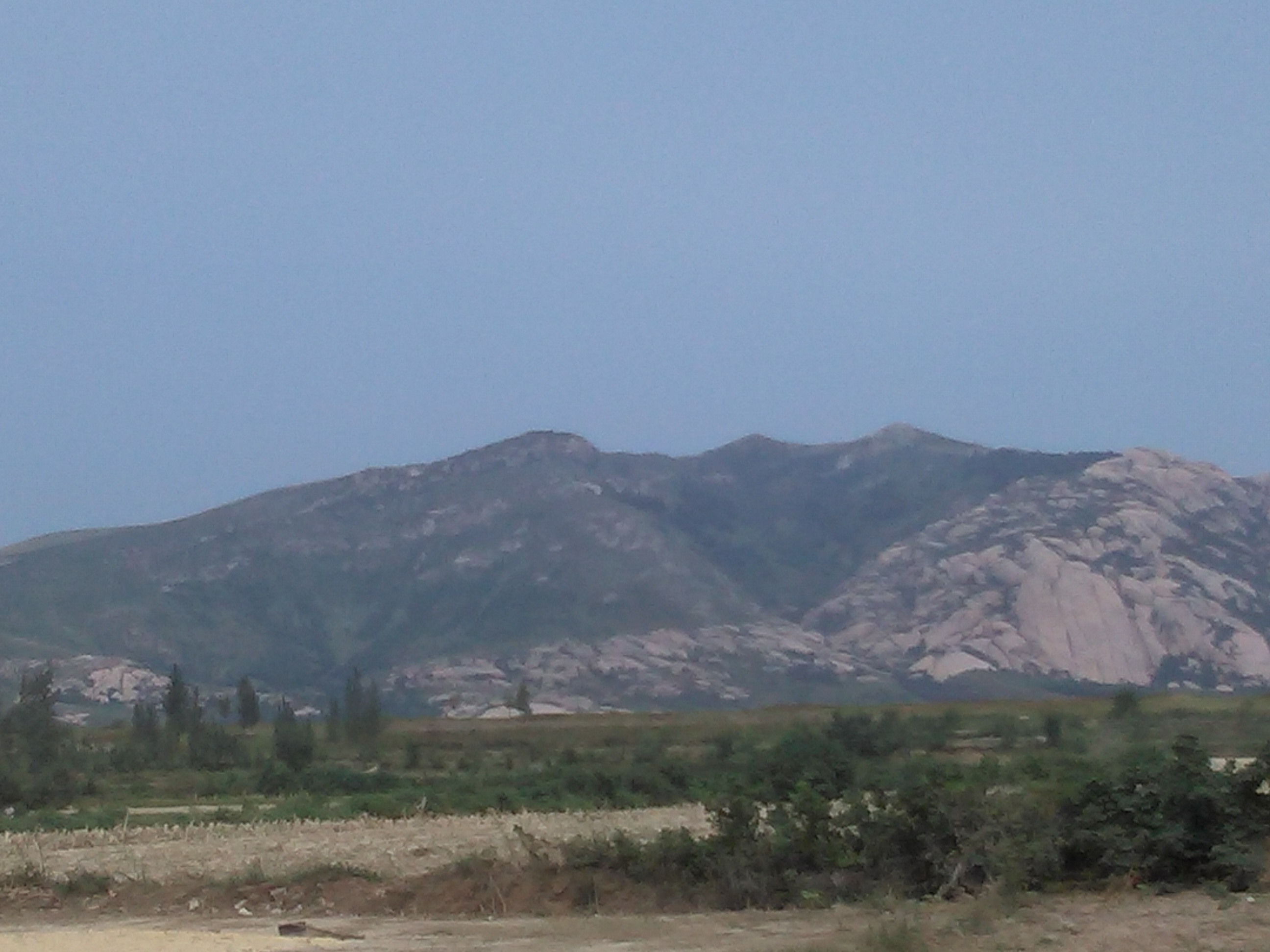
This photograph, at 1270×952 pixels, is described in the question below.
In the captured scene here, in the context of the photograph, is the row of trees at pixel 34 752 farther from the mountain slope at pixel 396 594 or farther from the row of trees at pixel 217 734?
the mountain slope at pixel 396 594

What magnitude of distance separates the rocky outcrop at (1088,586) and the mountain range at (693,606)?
11.5 inches

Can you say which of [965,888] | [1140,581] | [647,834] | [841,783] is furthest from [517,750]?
[1140,581]

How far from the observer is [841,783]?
2995cm

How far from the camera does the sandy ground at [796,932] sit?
14.0 m

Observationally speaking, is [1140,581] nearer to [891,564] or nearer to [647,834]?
[891,564]

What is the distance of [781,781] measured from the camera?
30828 mm

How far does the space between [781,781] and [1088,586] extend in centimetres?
13278

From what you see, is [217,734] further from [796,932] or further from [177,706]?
[796,932]

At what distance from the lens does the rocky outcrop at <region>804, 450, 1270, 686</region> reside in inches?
5822

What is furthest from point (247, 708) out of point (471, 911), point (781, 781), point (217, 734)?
point (471, 911)

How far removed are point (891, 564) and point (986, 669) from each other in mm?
40450

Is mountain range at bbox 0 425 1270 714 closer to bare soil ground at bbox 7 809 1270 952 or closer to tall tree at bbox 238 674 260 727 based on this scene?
tall tree at bbox 238 674 260 727

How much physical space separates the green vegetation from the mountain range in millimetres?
63880

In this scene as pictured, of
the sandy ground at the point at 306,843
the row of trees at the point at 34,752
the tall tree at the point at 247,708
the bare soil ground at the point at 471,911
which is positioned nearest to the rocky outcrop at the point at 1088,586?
the tall tree at the point at 247,708
